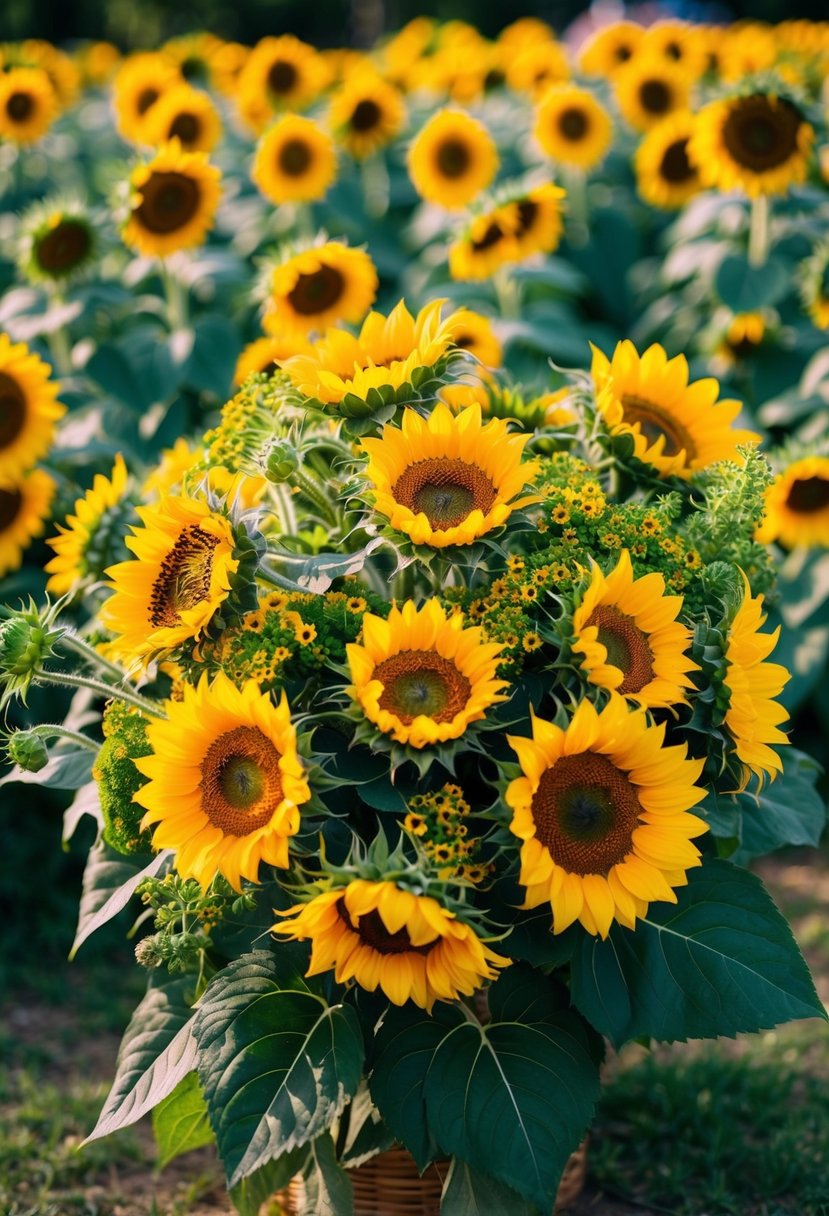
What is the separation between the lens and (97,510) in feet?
7.49

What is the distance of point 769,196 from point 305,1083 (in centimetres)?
289

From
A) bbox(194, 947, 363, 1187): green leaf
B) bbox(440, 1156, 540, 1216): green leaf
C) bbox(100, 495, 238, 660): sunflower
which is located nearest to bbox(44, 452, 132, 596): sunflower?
bbox(100, 495, 238, 660): sunflower

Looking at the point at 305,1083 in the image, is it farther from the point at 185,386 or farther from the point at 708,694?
the point at 185,386

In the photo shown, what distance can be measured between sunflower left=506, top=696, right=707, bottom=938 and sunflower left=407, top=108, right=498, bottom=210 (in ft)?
8.69

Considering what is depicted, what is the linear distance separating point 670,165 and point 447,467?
2.77 meters

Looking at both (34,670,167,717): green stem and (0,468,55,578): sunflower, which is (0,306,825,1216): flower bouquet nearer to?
(34,670,167,717): green stem

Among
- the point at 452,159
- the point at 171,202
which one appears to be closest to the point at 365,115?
the point at 452,159

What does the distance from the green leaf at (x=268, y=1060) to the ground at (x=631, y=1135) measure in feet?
1.92

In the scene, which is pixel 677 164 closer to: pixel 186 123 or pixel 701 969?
pixel 186 123

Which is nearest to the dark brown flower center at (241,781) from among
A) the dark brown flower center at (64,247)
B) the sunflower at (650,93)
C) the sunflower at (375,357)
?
the sunflower at (375,357)

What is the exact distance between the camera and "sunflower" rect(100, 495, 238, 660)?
5.88ft

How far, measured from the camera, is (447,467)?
5.95 feet

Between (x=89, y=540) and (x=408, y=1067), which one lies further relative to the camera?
(x=89, y=540)

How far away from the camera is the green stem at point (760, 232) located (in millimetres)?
3820
